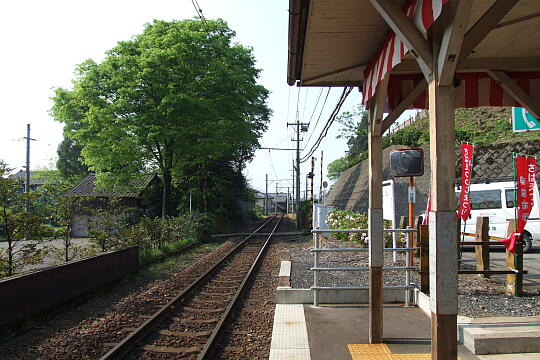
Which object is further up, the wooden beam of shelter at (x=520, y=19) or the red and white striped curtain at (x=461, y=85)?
the wooden beam of shelter at (x=520, y=19)

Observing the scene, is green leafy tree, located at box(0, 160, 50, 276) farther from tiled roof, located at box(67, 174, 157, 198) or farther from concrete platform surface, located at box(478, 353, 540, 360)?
tiled roof, located at box(67, 174, 157, 198)

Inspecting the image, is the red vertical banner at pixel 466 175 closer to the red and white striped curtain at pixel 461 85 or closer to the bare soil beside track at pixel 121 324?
the red and white striped curtain at pixel 461 85

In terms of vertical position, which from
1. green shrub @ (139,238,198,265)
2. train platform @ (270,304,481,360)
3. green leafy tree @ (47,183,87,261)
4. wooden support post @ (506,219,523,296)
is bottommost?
green shrub @ (139,238,198,265)

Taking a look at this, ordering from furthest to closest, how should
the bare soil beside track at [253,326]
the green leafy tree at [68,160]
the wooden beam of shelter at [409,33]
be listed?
the green leafy tree at [68,160]
the bare soil beside track at [253,326]
the wooden beam of shelter at [409,33]

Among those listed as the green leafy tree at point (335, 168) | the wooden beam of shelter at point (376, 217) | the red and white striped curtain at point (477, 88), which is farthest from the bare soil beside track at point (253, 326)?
the green leafy tree at point (335, 168)

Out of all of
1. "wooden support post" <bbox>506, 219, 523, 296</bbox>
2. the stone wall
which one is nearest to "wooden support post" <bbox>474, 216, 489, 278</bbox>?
"wooden support post" <bbox>506, 219, 523, 296</bbox>

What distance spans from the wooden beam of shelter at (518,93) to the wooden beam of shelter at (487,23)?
7.90ft

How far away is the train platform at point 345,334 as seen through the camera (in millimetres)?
4613

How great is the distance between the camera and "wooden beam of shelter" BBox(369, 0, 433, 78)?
3141 mm

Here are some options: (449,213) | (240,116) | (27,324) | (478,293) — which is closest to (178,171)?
(240,116)

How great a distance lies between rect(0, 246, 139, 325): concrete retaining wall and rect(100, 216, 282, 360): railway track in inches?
77.4

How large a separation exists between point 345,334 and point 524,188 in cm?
432

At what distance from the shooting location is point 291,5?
3.92m

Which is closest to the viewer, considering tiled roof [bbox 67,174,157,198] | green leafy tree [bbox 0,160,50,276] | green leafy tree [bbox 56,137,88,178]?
green leafy tree [bbox 0,160,50,276]
